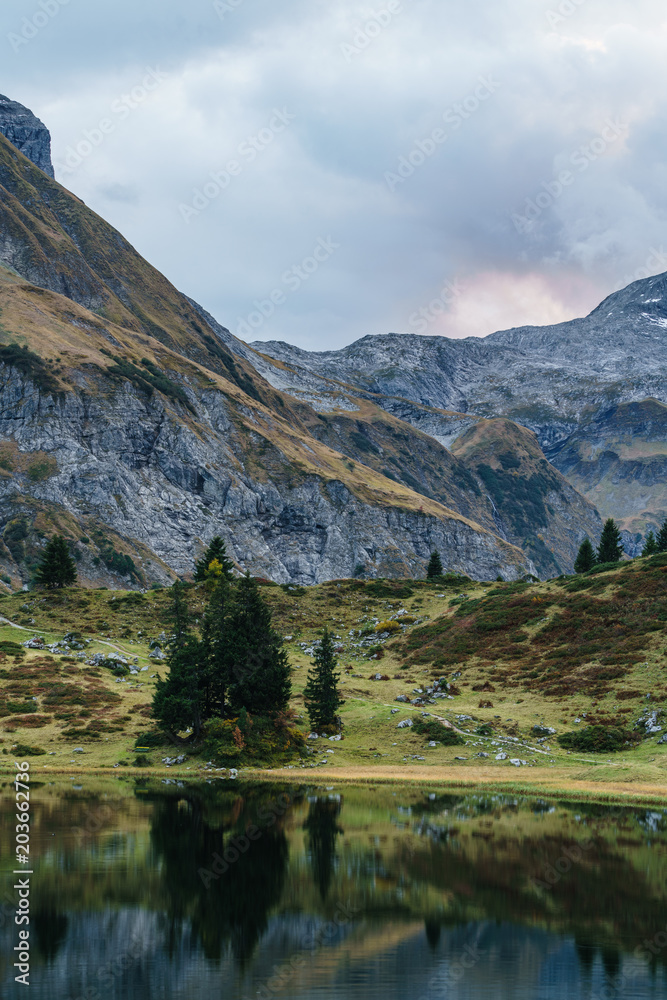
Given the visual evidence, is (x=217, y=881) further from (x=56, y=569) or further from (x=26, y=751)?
(x=56, y=569)

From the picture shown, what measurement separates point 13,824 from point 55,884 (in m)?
10.7

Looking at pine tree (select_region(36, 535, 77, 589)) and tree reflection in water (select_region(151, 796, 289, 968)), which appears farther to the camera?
pine tree (select_region(36, 535, 77, 589))

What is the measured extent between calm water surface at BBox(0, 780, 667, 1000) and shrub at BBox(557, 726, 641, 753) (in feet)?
56.8

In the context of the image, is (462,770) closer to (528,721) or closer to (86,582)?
(528,721)

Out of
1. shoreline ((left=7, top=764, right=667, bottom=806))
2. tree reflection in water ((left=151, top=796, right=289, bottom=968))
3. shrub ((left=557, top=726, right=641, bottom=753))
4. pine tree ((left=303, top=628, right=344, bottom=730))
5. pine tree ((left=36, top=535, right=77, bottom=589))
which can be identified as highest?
pine tree ((left=36, top=535, right=77, bottom=589))

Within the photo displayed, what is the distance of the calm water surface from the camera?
22328 millimetres

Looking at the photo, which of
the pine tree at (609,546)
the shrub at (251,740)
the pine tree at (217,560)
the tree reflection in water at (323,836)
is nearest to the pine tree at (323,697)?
the shrub at (251,740)

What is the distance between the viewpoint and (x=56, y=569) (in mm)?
113062

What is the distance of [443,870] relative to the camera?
32.9 m

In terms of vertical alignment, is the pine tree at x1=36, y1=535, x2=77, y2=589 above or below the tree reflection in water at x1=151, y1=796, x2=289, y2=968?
above

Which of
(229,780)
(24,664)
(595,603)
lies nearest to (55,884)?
(229,780)

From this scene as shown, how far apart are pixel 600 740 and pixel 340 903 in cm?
4132

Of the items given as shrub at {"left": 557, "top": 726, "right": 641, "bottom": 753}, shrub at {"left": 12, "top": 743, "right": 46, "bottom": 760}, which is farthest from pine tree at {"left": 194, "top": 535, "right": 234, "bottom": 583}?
shrub at {"left": 557, "top": 726, "right": 641, "bottom": 753}

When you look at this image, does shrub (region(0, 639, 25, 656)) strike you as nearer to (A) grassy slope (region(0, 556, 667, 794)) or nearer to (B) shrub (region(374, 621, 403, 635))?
(A) grassy slope (region(0, 556, 667, 794))
